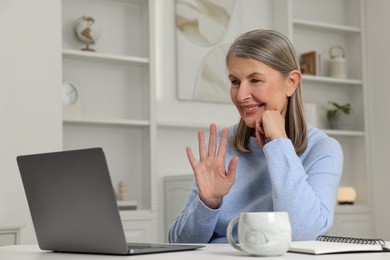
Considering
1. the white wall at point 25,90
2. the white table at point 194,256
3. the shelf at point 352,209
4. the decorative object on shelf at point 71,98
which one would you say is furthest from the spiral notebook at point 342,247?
the shelf at point 352,209

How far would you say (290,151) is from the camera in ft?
5.60

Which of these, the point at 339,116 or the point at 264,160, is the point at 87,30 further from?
the point at 264,160

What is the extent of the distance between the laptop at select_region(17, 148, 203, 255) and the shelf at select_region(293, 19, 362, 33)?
3453mm

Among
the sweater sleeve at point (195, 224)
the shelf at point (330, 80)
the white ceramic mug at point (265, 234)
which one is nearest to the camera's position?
the white ceramic mug at point (265, 234)

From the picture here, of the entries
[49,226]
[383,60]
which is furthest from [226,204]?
[383,60]

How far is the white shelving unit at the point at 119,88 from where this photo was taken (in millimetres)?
3967

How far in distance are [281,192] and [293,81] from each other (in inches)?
17.0

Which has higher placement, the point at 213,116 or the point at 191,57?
the point at 191,57

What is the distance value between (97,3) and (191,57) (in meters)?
0.69

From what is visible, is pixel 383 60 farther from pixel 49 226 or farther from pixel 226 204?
pixel 49 226

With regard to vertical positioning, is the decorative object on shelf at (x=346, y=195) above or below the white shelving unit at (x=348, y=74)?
below

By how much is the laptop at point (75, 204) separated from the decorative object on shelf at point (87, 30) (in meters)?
2.54

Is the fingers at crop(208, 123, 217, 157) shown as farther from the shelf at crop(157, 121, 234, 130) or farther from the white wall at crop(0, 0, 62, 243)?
the shelf at crop(157, 121, 234, 130)

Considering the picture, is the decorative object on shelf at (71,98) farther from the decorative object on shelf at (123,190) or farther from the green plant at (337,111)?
the green plant at (337,111)
